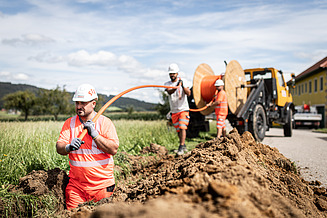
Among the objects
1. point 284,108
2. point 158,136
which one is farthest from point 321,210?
point 284,108

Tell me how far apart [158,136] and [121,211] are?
27.5ft

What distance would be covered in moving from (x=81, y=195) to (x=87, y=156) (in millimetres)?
533

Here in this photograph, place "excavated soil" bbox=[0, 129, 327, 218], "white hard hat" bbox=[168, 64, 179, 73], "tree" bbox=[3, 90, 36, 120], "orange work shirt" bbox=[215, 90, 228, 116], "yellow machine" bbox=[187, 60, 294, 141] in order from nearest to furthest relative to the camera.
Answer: "excavated soil" bbox=[0, 129, 327, 218] < "white hard hat" bbox=[168, 64, 179, 73] < "orange work shirt" bbox=[215, 90, 228, 116] < "yellow machine" bbox=[187, 60, 294, 141] < "tree" bbox=[3, 90, 36, 120]

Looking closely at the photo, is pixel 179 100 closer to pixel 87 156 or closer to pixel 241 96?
pixel 241 96

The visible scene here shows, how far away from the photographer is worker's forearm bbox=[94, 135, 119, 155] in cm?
355

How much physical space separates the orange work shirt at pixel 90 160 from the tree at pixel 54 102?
28.4 m

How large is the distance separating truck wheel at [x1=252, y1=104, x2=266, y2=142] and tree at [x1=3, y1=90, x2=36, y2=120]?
31.0 m

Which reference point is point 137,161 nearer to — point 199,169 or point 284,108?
point 199,169

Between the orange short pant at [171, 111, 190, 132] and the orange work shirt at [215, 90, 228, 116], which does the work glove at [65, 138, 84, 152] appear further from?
the orange work shirt at [215, 90, 228, 116]

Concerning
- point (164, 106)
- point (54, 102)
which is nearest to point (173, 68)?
point (164, 106)

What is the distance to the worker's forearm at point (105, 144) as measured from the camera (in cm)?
355

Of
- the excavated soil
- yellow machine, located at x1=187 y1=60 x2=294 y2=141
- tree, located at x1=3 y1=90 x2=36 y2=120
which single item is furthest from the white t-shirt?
tree, located at x1=3 y1=90 x2=36 y2=120

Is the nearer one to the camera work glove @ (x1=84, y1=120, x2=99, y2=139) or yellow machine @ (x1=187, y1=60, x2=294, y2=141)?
work glove @ (x1=84, y1=120, x2=99, y2=139)

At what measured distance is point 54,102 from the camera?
105 ft
